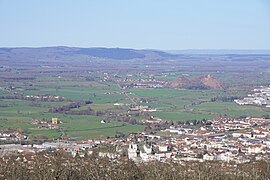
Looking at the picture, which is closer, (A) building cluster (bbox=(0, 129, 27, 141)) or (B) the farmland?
(A) building cluster (bbox=(0, 129, 27, 141))

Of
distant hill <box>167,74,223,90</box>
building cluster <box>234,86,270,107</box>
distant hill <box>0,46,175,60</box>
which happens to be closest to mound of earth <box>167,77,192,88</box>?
distant hill <box>167,74,223,90</box>

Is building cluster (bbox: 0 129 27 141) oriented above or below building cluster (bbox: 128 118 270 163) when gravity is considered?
below

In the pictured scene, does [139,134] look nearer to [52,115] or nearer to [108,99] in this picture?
[52,115]

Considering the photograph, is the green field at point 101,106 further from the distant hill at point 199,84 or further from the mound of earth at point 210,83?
the mound of earth at point 210,83

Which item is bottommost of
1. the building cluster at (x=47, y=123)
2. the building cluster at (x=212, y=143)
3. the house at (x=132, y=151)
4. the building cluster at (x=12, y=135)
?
the building cluster at (x=47, y=123)

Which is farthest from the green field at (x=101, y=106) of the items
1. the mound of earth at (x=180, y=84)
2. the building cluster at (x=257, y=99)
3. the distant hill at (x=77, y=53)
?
the distant hill at (x=77, y=53)

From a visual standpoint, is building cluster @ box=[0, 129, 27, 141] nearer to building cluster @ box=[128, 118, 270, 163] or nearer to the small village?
the small village

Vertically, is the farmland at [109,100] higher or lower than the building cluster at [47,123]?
lower
